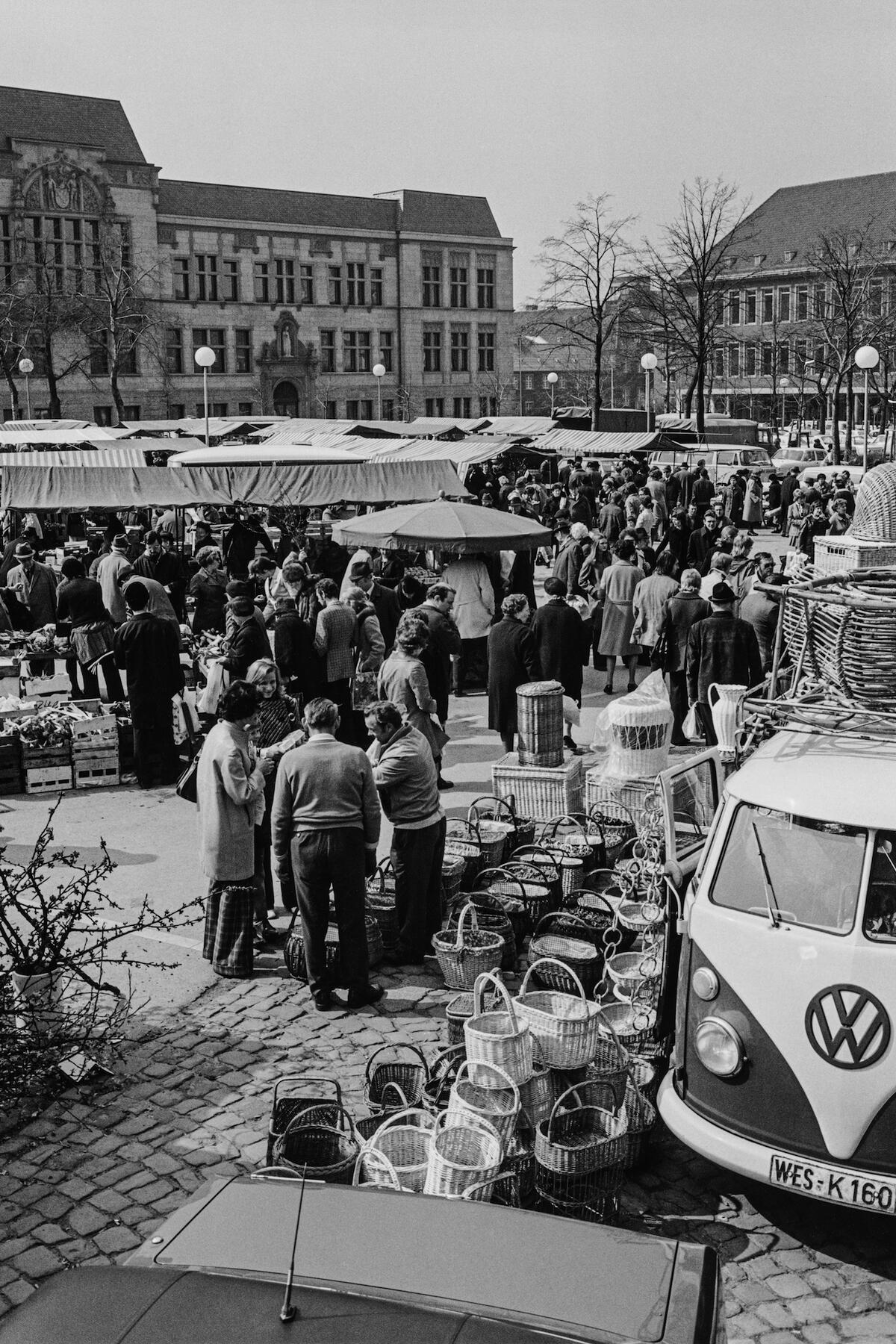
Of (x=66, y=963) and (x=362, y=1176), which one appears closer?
(x=362, y=1176)

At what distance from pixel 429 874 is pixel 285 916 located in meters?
1.34

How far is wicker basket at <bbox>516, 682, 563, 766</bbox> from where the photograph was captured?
1039cm

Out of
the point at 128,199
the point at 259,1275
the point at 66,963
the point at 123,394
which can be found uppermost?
the point at 128,199

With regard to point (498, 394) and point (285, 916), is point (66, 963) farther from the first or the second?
point (498, 394)

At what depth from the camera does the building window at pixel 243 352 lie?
68.6 metres

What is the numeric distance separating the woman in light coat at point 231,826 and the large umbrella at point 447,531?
22.7 feet

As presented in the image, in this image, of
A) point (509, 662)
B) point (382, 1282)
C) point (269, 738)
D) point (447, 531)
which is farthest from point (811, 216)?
point (382, 1282)

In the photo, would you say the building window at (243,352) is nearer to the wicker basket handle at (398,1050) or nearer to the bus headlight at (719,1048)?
the wicker basket handle at (398,1050)

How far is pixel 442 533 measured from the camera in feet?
48.2

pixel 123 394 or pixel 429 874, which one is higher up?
pixel 123 394

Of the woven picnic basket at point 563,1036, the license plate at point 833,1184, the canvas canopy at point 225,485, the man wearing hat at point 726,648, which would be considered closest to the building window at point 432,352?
the canvas canopy at point 225,485

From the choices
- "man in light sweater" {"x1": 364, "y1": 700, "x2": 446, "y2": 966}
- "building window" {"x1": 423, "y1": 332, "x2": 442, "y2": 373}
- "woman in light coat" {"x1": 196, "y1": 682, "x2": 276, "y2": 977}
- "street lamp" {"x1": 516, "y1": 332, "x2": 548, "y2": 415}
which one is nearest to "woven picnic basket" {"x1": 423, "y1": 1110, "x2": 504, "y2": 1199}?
"man in light sweater" {"x1": 364, "y1": 700, "x2": 446, "y2": 966}

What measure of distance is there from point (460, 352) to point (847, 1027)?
2866 inches

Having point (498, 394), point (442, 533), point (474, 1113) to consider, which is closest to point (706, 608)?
point (442, 533)
